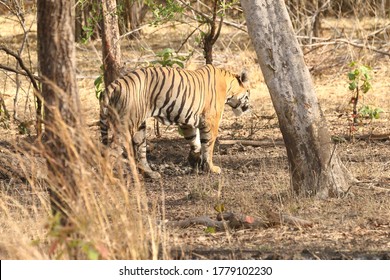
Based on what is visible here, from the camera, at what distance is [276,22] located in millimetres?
7523

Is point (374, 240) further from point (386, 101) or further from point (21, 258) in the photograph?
point (386, 101)

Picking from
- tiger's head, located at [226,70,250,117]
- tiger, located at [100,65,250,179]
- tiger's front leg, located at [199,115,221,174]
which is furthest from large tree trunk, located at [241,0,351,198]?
tiger's head, located at [226,70,250,117]

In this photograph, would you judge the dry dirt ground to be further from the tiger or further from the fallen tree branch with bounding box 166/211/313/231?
the tiger

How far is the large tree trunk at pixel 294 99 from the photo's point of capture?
7516mm

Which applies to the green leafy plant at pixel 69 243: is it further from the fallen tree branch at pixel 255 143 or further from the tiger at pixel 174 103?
the fallen tree branch at pixel 255 143

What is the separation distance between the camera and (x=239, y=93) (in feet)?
36.1

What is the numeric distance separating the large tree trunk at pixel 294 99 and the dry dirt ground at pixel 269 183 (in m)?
0.20

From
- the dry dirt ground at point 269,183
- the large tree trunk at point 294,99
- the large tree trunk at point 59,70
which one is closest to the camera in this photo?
the large tree trunk at point 59,70

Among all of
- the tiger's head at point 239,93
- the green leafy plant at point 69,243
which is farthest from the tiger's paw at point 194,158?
the green leafy plant at point 69,243

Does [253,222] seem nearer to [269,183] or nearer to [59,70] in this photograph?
[269,183]

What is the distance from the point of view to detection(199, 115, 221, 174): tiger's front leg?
10.0 meters

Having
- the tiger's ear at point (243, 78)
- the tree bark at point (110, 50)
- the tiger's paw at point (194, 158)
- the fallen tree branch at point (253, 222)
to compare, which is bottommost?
the tiger's paw at point (194, 158)

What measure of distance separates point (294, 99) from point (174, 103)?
106 inches

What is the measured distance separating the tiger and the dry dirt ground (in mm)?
297
